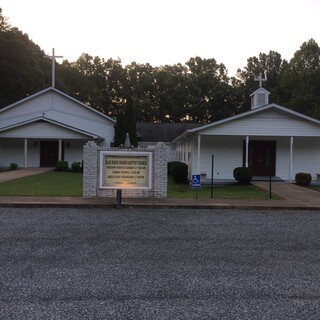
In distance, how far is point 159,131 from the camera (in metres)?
39.2

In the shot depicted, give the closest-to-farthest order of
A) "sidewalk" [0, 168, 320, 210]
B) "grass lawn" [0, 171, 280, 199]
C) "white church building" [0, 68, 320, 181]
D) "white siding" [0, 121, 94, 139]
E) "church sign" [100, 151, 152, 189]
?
A: "sidewalk" [0, 168, 320, 210] < "church sign" [100, 151, 152, 189] < "grass lawn" [0, 171, 280, 199] < "white church building" [0, 68, 320, 181] < "white siding" [0, 121, 94, 139]

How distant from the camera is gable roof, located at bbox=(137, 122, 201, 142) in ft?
124

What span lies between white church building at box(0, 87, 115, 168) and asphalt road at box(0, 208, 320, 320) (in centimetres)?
2130

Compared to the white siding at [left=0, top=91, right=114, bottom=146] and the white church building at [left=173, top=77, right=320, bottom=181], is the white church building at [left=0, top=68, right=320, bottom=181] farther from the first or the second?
the white siding at [left=0, top=91, right=114, bottom=146]

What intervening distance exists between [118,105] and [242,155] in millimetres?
39868

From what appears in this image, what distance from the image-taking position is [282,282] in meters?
5.29

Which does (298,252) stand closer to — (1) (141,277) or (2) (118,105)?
(1) (141,277)

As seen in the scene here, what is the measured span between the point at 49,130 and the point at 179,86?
28.7 meters

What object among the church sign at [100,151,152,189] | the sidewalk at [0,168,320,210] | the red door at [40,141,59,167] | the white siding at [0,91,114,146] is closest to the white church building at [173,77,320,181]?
the sidewalk at [0,168,320,210]

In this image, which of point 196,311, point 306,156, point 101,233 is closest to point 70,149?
point 306,156

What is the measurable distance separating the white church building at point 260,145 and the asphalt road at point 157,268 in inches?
493

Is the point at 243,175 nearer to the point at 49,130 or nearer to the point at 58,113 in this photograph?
the point at 49,130

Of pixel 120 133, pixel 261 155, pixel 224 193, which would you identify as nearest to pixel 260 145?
pixel 261 155

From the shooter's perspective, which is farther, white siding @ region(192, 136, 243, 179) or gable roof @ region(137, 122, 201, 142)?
gable roof @ region(137, 122, 201, 142)
